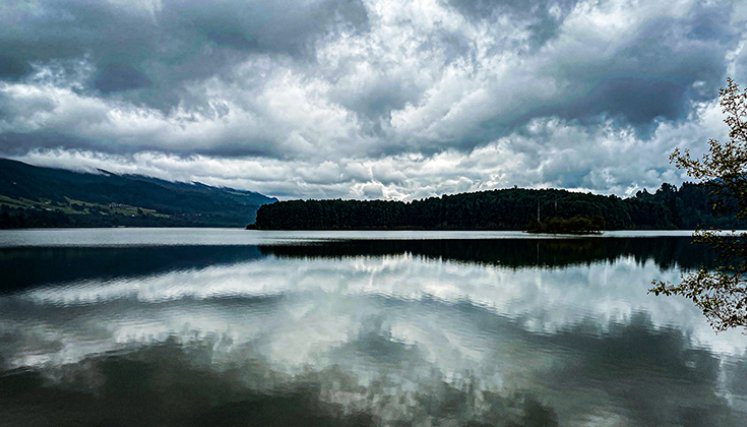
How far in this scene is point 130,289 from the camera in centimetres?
4219

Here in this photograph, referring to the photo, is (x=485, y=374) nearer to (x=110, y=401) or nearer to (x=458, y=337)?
(x=458, y=337)

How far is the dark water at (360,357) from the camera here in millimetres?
15516

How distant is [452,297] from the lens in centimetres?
3984

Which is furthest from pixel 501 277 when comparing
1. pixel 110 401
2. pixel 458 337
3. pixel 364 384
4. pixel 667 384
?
pixel 110 401

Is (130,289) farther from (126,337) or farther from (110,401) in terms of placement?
(110,401)

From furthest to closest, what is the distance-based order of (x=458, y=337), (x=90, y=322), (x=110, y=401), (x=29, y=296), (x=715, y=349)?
(x=29, y=296) < (x=90, y=322) < (x=458, y=337) < (x=715, y=349) < (x=110, y=401)

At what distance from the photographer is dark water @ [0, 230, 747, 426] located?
15516 mm

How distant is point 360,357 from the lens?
71.5 feet

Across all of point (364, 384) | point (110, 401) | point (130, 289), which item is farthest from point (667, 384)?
point (130, 289)

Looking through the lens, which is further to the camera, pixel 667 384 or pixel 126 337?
pixel 126 337

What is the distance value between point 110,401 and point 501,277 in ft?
146

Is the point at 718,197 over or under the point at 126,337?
over

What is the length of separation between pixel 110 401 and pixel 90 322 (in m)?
15.5

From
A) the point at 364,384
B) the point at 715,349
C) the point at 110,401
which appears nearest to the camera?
the point at 110,401
